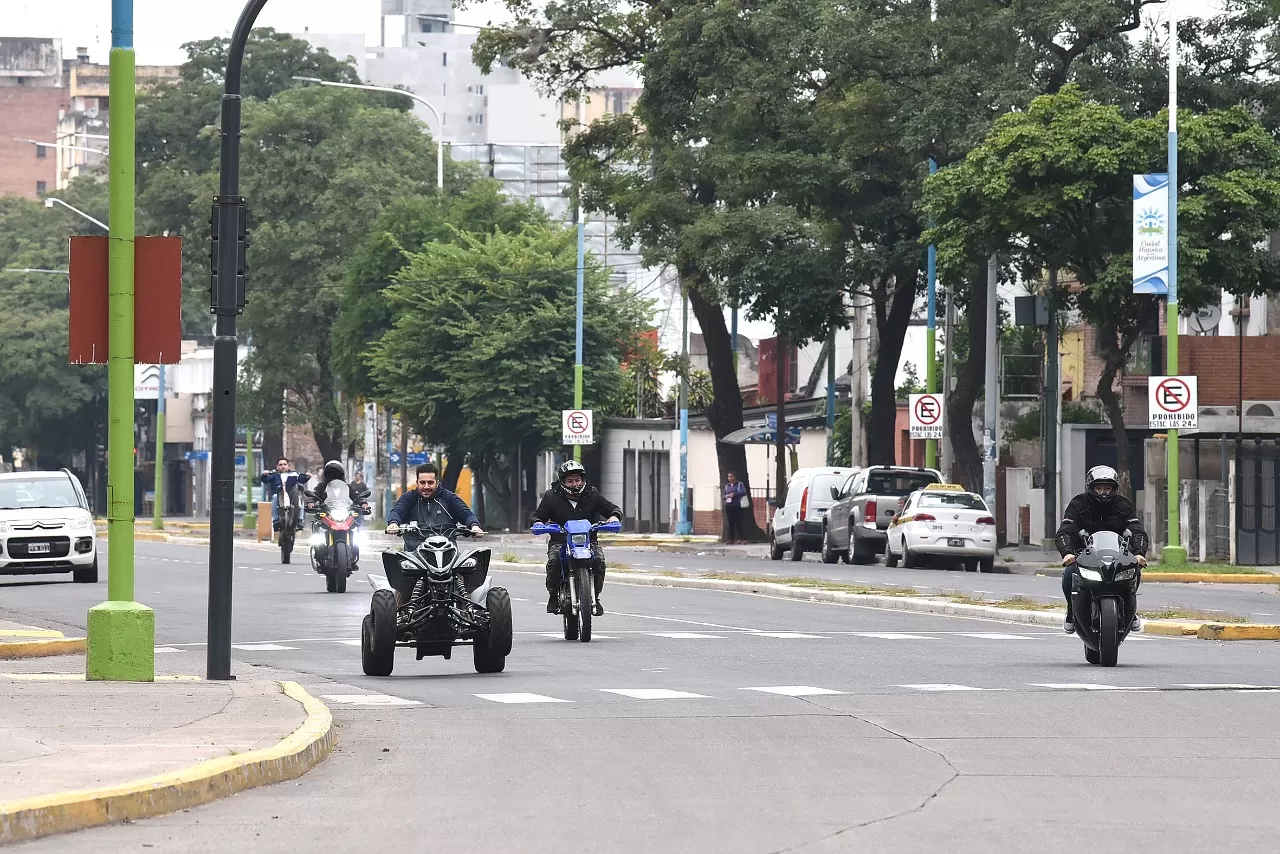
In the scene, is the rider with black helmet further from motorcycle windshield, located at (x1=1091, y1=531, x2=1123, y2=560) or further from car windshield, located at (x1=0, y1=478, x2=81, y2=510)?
car windshield, located at (x1=0, y1=478, x2=81, y2=510)

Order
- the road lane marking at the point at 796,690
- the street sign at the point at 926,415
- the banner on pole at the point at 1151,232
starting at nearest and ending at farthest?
the road lane marking at the point at 796,690
the banner on pole at the point at 1151,232
the street sign at the point at 926,415

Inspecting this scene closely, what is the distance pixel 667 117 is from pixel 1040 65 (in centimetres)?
1128

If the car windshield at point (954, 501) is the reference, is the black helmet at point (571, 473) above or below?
above

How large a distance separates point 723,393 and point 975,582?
24.1 m

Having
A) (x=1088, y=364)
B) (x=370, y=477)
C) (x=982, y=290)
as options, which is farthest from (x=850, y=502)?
(x=370, y=477)

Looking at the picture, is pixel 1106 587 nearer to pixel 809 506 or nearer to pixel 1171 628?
pixel 1171 628

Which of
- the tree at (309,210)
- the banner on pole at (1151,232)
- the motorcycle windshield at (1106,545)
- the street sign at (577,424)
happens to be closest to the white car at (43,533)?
the banner on pole at (1151,232)

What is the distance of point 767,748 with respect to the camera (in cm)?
1291

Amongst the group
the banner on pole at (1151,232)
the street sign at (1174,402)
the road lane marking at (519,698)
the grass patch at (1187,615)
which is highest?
the banner on pole at (1151,232)

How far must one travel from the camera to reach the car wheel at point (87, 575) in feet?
113

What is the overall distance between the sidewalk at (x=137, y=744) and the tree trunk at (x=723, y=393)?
41.5 m

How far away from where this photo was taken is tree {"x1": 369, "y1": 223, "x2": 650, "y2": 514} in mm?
66438

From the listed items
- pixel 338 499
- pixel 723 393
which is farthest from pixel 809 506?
pixel 338 499

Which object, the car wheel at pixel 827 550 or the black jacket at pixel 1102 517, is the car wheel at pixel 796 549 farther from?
the black jacket at pixel 1102 517
